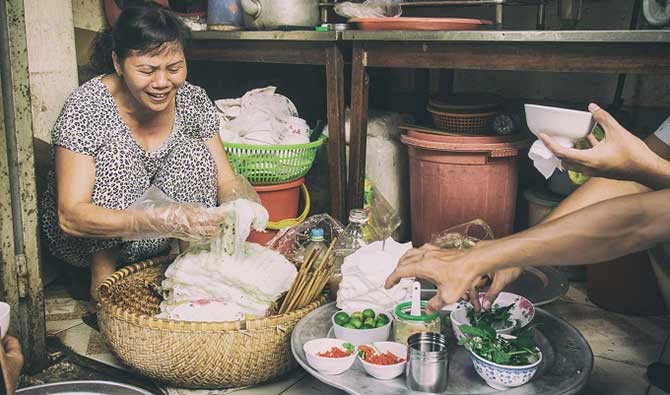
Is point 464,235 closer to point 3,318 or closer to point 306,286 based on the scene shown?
point 306,286

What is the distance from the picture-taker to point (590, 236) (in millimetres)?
1499

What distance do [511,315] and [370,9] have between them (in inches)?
67.8

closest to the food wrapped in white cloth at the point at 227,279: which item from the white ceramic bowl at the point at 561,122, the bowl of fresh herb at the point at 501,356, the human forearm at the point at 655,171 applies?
the bowl of fresh herb at the point at 501,356

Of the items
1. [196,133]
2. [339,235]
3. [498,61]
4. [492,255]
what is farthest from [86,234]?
[498,61]

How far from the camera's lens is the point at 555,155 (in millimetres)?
1806

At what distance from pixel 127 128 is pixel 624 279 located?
6.66 feet

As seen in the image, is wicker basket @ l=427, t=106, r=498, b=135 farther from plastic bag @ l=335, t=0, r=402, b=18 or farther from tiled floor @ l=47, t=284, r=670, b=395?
tiled floor @ l=47, t=284, r=670, b=395


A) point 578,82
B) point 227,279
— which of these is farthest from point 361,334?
point 578,82

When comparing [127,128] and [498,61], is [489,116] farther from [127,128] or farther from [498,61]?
[127,128]

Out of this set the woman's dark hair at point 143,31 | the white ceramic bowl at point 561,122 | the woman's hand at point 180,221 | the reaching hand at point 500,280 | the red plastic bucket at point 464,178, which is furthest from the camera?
the red plastic bucket at point 464,178

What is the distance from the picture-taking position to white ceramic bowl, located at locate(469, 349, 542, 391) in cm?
169

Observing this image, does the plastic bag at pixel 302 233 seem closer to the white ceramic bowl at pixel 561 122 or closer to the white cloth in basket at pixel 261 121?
the white cloth in basket at pixel 261 121

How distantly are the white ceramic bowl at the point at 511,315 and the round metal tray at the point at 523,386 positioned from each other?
0.05 m

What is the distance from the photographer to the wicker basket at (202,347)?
6.60 ft
